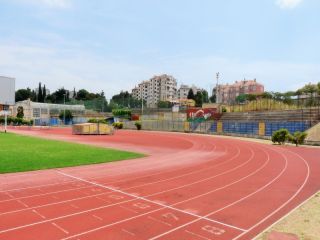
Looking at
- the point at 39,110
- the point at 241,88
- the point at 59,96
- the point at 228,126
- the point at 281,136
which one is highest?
the point at 241,88

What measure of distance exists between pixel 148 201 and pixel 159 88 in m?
165

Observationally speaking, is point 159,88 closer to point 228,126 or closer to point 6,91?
point 6,91

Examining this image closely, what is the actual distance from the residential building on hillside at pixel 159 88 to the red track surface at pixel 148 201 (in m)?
155

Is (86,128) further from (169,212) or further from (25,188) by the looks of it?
(169,212)

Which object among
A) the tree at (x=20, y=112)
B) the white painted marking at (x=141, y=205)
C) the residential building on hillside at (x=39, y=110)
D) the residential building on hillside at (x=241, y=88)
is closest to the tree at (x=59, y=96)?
the residential building on hillside at (x=39, y=110)

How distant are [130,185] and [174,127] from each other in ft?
160

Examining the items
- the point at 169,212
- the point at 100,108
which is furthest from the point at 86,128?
the point at 100,108

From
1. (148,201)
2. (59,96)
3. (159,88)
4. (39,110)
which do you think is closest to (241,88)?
(159,88)

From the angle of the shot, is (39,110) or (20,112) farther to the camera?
(39,110)

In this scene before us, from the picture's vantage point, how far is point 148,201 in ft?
30.3

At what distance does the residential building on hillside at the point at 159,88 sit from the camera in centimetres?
17112

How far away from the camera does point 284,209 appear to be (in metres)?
8.87

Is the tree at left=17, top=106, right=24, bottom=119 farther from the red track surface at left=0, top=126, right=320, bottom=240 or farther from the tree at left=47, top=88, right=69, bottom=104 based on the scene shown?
the red track surface at left=0, top=126, right=320, bottom=240

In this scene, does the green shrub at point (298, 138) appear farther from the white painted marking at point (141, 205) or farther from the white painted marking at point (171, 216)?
the white painted marking at point (171, 216)
